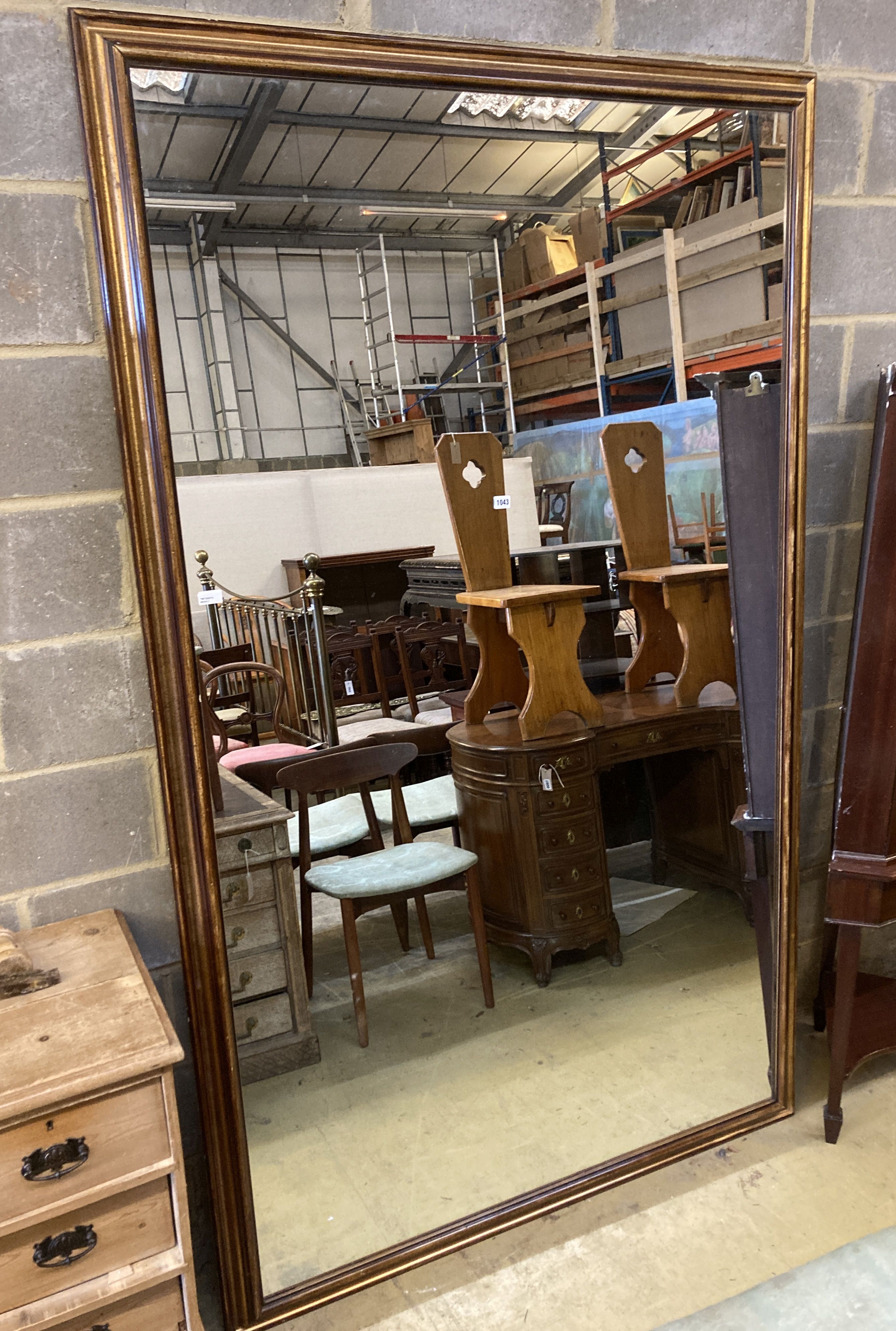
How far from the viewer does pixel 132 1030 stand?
1139mm

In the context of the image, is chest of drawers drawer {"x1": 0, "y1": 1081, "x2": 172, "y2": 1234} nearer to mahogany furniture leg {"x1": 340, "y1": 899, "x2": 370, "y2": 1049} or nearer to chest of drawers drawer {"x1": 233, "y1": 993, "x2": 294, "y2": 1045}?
chest of drawers drawer {"x1": 233, "y1": 993, "x2": 294, "y2": 1045}

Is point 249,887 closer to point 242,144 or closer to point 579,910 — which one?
point 579,910

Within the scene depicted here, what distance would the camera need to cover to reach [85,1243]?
115 centimetres

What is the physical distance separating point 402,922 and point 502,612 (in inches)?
24.2

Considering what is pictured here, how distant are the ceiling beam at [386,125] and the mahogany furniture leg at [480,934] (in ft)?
4.31

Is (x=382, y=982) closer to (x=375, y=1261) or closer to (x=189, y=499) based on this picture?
(x=375, y=1261)

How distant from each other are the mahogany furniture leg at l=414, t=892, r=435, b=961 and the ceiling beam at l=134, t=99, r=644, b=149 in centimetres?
132

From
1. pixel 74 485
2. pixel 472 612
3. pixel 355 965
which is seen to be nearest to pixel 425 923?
pixel 355 965

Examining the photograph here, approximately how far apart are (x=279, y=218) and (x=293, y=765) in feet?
2.94

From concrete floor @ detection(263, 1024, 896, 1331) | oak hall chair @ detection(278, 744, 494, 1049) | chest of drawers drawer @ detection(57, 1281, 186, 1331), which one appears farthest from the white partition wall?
concrete floor @ detection(263, 1024, 896, 1331)

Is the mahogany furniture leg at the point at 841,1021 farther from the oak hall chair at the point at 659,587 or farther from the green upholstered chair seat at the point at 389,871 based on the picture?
the green upholstered chair seat at the point at 389,871

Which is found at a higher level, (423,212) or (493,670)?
(423,212)

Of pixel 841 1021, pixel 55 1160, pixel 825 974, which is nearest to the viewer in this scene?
pixel 55 1160

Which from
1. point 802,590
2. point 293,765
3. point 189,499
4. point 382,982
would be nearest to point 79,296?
point 189,499
